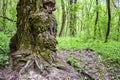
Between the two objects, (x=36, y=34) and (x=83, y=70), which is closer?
(x=36, y=34)

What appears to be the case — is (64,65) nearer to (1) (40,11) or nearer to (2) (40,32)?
(2) (40,32)

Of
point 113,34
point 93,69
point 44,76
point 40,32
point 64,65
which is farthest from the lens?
point 113,34

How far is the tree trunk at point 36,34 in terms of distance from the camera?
23.7ft

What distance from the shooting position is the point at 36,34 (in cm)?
741

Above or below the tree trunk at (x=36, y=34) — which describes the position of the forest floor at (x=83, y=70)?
below

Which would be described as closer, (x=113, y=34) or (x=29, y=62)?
(x=29, y=62)

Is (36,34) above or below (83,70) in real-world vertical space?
above

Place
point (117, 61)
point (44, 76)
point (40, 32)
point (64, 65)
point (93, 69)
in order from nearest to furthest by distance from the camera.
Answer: point (44, 76), point (40, 32), point (64, 65), point (93, 69), point (117, 61)

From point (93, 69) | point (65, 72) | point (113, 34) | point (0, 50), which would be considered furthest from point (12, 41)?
point (113, 34)

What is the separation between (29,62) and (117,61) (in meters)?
4.46

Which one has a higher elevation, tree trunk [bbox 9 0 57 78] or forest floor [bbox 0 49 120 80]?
tree trunk [bbox 9 0 57 78]

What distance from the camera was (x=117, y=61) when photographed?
9.97 meters

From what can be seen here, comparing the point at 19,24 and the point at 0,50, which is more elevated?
the point at 19,24

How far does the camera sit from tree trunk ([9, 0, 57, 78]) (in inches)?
285
